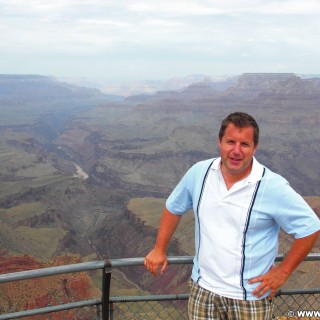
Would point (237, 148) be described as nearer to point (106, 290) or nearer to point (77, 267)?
point (77, 267)

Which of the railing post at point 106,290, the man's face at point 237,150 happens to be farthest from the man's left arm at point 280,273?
the railing post at point 106,290

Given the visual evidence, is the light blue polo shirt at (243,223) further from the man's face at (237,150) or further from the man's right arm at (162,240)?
the man's right arm at (162,240)

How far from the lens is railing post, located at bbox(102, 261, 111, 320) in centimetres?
487

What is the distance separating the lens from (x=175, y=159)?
128m

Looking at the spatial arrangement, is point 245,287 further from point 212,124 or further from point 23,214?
point 212,124

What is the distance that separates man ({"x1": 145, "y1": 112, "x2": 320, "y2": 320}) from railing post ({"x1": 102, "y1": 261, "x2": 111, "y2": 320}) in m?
1.07

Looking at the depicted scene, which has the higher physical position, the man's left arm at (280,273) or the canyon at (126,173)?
the man's left arm at (280,273)

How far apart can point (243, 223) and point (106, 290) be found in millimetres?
1952

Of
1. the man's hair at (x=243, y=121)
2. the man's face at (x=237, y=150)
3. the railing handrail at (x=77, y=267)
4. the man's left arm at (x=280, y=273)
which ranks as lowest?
the railing handrail at (x=77, y=267)

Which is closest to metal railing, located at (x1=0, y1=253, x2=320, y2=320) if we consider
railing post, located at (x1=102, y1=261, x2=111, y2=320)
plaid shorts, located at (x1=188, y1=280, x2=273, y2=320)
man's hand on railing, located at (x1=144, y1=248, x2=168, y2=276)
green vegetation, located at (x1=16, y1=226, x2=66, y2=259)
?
railing post, located at (x1=102, y1=261, x2=111, y2=320)

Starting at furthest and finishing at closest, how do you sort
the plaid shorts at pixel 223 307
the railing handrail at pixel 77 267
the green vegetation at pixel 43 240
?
the green vegetation at pixel 43 240, the railing handrail at pixel 77 267, the plaid shorts at pixel 223 307

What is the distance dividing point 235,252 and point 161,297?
5.07 feet

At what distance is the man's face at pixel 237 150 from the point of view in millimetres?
4219

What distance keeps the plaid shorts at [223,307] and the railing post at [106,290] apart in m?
0.99
